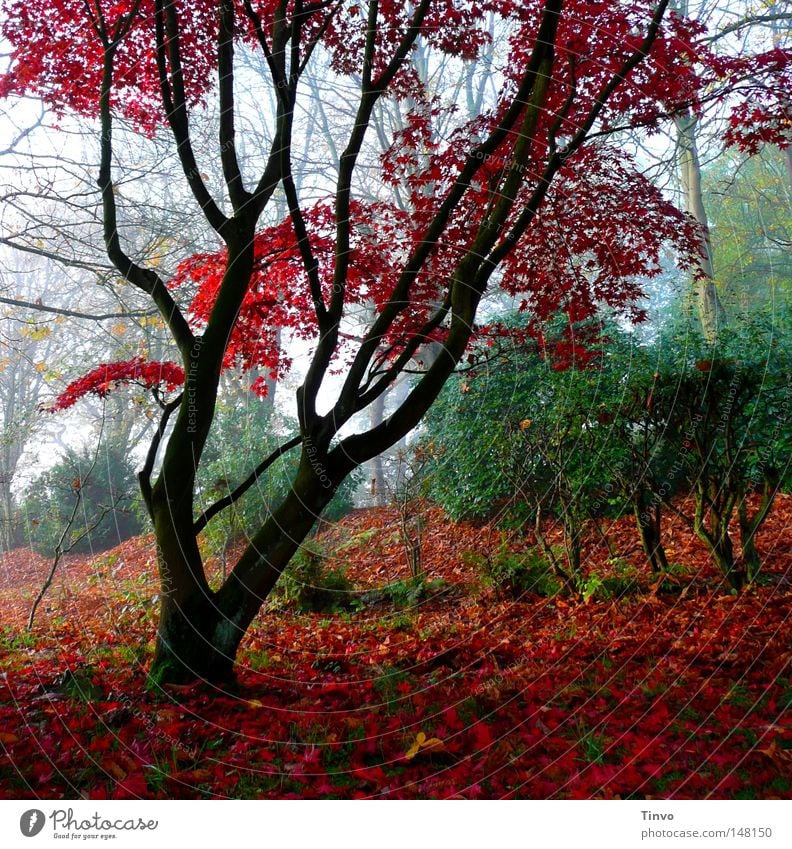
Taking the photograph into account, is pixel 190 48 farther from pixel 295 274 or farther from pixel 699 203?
pixel 699 203

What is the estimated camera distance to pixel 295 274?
18.6ft

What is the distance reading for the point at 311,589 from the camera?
7707mm

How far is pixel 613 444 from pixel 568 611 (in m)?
2.16

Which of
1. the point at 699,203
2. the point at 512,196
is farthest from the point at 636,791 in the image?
the point at 699,203

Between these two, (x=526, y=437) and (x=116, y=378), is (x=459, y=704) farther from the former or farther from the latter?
(x=526, y=437)

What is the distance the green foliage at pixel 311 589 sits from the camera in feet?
25.1

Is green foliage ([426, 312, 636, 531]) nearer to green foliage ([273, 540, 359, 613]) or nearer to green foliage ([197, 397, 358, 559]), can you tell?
green foliage ([273, 540, 359, 613])

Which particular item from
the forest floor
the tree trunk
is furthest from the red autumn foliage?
the forest floor

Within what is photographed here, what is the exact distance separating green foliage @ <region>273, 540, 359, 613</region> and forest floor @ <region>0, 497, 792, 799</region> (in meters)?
0.71

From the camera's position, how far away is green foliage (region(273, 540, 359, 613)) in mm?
7651

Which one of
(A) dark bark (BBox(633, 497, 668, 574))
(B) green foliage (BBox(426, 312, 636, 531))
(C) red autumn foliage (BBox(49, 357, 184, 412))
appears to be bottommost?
(A) dark bark (BBox(633, 497, 668, 574))

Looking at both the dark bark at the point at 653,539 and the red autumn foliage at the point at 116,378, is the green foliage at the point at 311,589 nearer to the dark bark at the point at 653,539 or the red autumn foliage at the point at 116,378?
the red autumn foliage at the point at 116,378

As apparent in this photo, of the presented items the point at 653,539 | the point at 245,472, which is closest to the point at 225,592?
the point at 653,539
